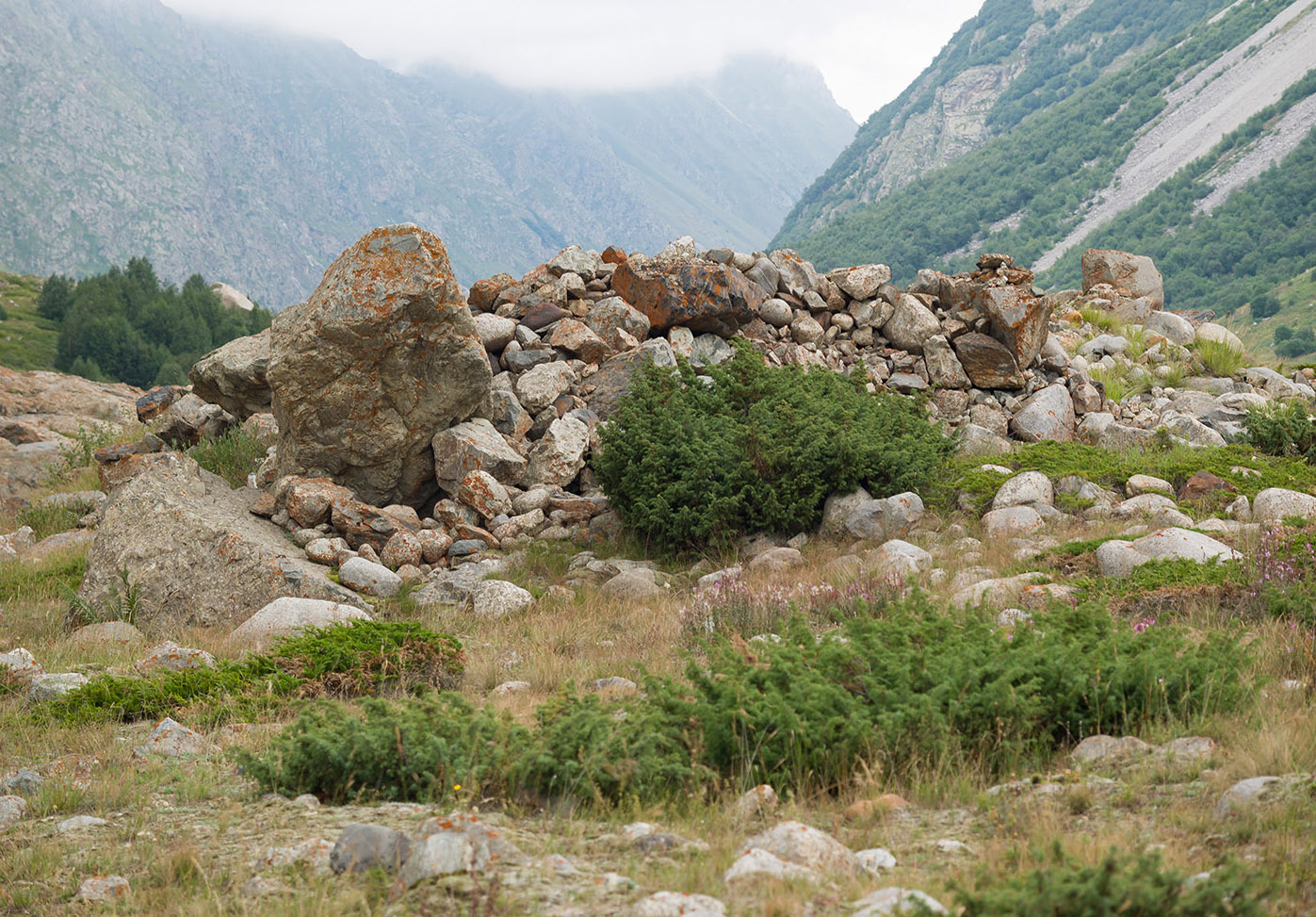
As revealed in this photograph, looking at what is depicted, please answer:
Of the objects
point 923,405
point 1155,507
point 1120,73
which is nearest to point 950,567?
point 1155,507

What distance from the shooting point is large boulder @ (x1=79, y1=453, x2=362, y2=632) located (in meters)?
7.81

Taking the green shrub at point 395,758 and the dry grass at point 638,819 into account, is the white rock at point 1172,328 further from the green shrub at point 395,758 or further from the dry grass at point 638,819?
the green shrub at point 395,758

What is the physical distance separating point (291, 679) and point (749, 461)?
187 inches

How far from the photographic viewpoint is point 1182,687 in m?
4.12

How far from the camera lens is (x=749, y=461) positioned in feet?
29.4

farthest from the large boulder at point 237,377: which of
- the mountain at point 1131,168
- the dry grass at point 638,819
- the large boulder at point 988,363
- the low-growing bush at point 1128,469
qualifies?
the mountain at point 1131,168

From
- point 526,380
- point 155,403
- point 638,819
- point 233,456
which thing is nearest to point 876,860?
point 638,819

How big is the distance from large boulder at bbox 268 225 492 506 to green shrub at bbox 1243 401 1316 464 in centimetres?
883

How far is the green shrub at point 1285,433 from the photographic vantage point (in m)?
10.3

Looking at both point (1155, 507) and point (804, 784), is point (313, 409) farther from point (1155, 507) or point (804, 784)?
point (1155, 507)

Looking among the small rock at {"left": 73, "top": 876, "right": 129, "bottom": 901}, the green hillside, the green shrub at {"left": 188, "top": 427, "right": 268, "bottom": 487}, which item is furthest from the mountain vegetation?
the small rock at {"left": 73, "top": 876, "right": 129, "bottom": 901}

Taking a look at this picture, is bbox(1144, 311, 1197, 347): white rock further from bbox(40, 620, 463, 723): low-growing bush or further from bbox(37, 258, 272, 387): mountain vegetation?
bbox(37, 258, 272, 387): mountain vegetation

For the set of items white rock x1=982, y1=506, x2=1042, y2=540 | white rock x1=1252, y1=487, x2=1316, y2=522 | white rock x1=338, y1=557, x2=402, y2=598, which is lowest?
white rock x1=1252, y1=487, x2=1316, y2=522

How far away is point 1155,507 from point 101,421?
69.2 ft
